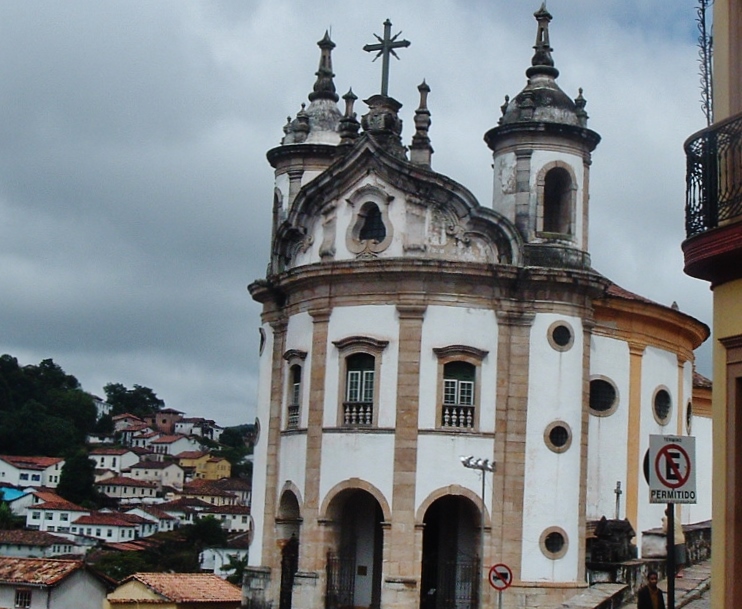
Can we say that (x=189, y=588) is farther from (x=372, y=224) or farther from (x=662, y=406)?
(x=662, y=406)

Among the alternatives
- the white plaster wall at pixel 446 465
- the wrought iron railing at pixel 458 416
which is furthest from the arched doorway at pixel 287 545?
the wrought iron railing at pixel 458 416

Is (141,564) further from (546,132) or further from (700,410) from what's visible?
(546,132)

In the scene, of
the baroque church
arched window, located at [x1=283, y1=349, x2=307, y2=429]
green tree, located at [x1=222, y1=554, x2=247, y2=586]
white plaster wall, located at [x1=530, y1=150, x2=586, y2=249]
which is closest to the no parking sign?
the baroque church

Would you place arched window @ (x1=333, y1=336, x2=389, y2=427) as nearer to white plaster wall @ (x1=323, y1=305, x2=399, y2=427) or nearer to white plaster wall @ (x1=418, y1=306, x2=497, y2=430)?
white plaster wall @ (x1=323, y1=305, x2=399, y2=427)

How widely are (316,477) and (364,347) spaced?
312cm

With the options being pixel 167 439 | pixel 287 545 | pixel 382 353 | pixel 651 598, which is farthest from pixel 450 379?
pixel 167 439

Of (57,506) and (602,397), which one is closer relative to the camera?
(602,397)

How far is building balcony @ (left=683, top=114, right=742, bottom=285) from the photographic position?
39.2 feet

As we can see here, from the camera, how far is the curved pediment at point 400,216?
3011 centimetres

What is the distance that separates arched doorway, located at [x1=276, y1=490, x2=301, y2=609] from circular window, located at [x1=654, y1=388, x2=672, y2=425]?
9.00m

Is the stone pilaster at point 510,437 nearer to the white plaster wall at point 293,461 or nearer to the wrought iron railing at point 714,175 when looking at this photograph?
the white plaster wall at point 293,461

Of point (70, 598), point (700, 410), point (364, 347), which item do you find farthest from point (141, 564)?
point (364, 347)

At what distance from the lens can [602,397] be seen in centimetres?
3141

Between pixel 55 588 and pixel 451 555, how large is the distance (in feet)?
72.9
